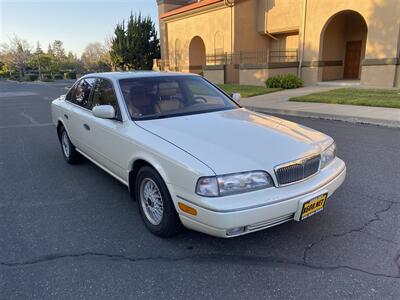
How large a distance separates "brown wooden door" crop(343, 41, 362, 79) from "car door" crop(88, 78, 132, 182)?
18612mm

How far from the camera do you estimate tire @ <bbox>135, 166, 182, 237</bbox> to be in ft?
9.83

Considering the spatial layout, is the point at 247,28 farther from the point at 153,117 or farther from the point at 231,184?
the point at 231,184

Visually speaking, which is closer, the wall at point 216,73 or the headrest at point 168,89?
the headrest at point 168,89

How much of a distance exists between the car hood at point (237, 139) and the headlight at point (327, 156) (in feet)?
0.24

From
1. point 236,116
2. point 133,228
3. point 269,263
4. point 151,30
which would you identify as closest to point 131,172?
point 133,228

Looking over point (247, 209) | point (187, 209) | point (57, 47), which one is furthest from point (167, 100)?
point (57, 47)

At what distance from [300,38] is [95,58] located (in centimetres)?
5949

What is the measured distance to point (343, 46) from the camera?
19609mm

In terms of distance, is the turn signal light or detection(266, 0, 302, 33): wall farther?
detection(266, 0, 302, 33): wall

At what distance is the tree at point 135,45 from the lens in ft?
98.5

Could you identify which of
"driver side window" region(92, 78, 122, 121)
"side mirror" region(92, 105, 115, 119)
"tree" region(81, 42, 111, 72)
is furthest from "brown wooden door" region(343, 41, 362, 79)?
"tree" region(81, 42, 111, 72)

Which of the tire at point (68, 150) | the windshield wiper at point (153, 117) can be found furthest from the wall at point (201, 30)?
the windshield wiper at point (153, 117)

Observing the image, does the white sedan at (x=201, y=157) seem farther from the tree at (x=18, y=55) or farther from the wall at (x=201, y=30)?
the tree at (x=18, y=55)

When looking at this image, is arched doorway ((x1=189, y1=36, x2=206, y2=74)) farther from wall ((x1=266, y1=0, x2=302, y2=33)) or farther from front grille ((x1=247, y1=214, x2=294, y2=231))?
front grille ((x1=247, y1=214, x2=294, y2=231))
